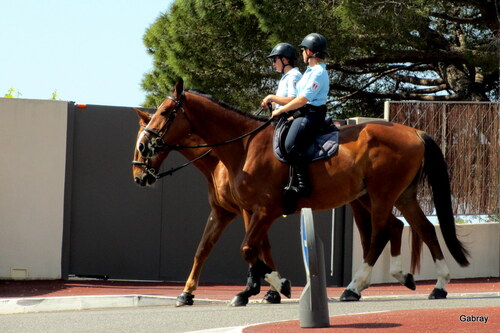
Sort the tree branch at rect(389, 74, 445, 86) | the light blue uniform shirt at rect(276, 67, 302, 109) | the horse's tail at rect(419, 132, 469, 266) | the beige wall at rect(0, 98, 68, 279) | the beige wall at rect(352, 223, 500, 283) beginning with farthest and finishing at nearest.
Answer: the tree branch at rect(389, 74, 445, 86)
the beige wall at rect(352, 223, 500, 283)
the beige wall at rect(0, 98, 68, 279)
the horse's tail at rect(419, 132, 469, 266)
the light blue uniform shirt at rect(276, 67, 302, 109)

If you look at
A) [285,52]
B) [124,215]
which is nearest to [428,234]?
[285,52]

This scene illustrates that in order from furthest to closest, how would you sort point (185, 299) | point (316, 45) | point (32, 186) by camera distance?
point (32, 186), point (185, 299), point (316, 45)

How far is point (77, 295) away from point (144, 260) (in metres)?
2.03

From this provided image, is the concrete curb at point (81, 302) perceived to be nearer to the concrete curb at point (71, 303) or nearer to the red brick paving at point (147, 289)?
the concrete curb at point (71, 303)

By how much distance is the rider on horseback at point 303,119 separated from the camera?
984 centimetres

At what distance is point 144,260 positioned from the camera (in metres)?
13.3

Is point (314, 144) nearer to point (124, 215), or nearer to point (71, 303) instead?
point (71, 303)

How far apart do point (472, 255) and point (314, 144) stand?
572 centimetres

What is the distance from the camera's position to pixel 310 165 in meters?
10.0

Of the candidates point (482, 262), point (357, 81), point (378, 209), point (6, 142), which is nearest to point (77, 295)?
point (6, 142)

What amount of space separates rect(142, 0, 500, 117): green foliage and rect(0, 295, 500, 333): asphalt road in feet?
27.5

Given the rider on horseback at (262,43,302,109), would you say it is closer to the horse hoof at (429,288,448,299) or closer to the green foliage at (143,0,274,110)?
the horse hoof at (429,288,448,299)

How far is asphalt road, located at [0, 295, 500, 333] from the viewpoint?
8.21 m

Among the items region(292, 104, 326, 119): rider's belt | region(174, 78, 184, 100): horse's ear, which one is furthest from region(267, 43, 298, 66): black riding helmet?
region(174, 78, 184, 100): horse's ear
